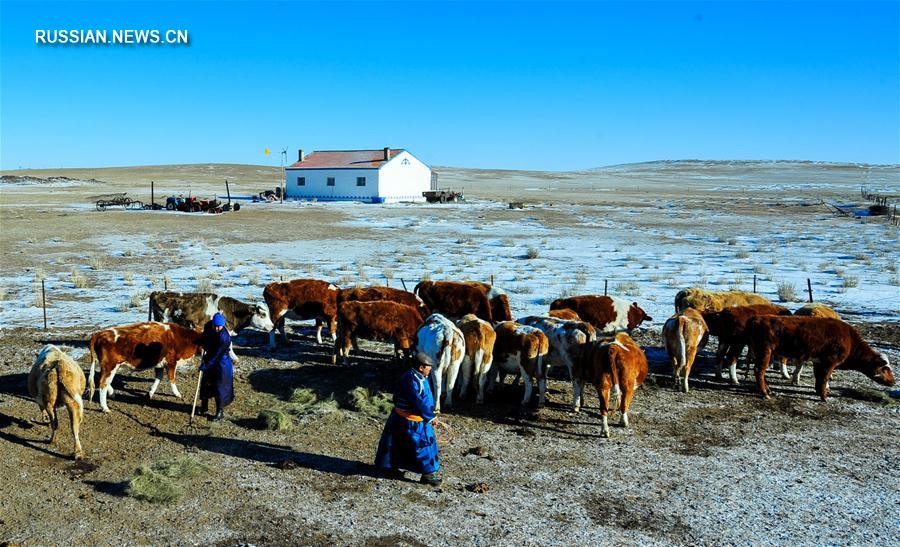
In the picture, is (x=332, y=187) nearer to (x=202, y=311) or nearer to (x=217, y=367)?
(x=202, y=311)

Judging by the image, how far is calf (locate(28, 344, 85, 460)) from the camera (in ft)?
27.3

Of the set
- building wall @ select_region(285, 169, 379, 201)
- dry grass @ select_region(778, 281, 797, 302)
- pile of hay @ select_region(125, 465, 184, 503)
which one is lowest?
pile of hay @ select_region(125, 465, 184, 503)

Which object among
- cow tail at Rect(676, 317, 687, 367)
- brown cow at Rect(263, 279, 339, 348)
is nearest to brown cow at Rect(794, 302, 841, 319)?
cow tail at Rect(676, 317, 687, 367)

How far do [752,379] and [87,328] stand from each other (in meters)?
12.9

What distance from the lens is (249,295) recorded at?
19125mm

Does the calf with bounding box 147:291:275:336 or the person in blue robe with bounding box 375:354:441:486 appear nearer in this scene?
the person in blue robe with bounding box 375:354:441:486

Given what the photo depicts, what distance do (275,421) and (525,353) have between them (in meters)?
3.64

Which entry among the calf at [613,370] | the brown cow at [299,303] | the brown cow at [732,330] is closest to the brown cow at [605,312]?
the brown cow at [732,330]

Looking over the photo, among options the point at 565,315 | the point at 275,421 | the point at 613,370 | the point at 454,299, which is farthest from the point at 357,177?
the point at 613,370

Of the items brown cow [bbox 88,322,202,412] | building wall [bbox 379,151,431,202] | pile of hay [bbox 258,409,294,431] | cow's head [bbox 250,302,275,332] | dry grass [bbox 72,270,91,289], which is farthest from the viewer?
building wall [bbox 379,151,431,202]

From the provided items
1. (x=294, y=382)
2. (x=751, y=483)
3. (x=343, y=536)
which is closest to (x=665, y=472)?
(x=751, y=483)

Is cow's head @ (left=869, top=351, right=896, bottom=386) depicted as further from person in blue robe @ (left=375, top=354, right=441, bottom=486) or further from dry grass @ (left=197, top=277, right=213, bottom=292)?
dry grass @ (left=197, top=277, right=213, bottom=292)

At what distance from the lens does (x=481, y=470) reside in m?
8.29

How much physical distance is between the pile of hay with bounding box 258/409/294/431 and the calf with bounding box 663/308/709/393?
5.91m
